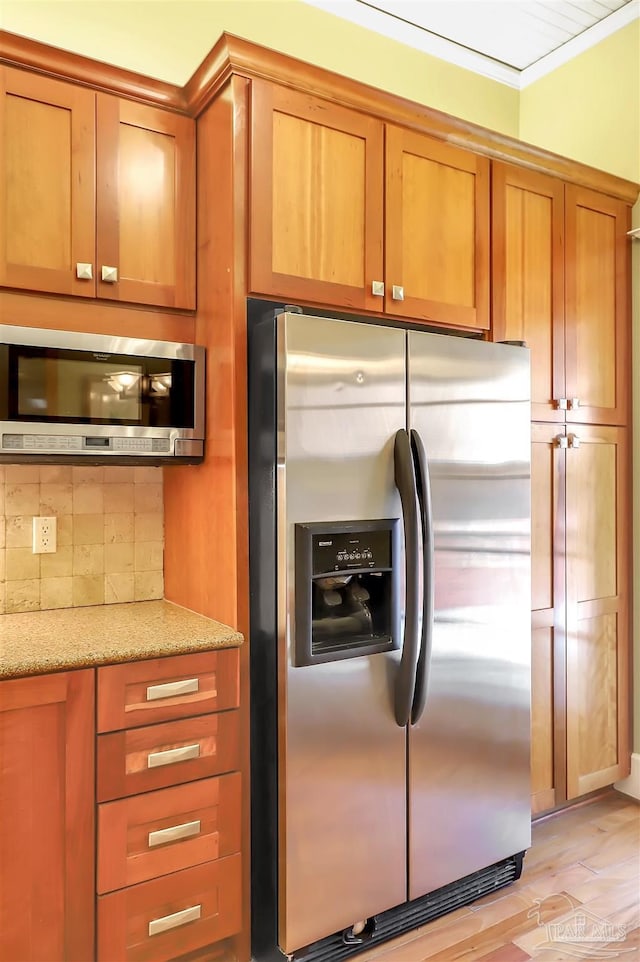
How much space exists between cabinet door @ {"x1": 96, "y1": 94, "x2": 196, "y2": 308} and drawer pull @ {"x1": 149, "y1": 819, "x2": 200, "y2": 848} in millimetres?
1432

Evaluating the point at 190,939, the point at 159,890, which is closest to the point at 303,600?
the point at 159,890

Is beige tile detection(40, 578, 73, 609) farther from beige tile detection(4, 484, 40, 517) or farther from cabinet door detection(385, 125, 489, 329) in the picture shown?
cabinet door detection(385, 125, 489, 329)

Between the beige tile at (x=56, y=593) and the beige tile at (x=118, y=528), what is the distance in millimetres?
182

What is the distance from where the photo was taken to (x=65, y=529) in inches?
84.1

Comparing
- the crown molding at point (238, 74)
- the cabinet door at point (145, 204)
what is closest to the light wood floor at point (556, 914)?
the cabinet door at point (145, 204)

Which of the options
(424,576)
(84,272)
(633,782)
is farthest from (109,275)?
(633,782)

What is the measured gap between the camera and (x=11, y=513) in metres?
2.05

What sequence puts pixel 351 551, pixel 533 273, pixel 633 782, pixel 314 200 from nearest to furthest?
pixel 351 551
pixel 314 200
pixel 533 273
pixel 633 782

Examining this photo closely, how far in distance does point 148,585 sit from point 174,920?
0.97 meters

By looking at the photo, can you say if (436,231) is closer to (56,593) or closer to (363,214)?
(363,214)

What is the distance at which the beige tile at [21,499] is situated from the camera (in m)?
2.04

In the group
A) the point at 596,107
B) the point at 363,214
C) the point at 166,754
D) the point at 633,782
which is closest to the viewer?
the point at 166,754

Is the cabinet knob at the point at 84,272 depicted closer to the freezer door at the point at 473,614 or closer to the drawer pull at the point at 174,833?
the freezer door at the point at 473,614

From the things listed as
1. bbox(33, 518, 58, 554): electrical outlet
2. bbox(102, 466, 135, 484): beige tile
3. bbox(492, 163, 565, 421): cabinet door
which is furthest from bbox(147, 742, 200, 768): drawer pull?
bbox(492, 163, 565, 421): cabinet door
